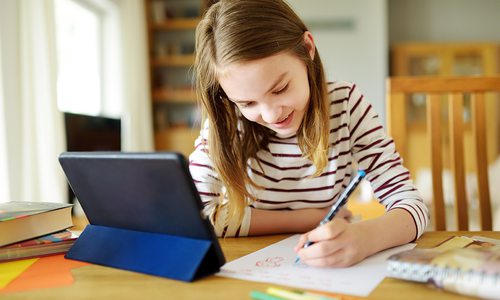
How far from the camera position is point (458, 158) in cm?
125

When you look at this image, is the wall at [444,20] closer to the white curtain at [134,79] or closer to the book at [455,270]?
the white curtain at [134,79]

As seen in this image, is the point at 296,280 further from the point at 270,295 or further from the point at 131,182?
the point at 131,182

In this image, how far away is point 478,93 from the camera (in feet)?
4.23

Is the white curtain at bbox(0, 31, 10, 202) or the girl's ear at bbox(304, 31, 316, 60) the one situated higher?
the girl's ear at bbox(304, 31, 316, 60)

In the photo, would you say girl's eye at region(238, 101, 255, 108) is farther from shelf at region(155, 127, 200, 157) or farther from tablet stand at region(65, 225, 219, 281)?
shelf at region(155, 127, 200, 157)

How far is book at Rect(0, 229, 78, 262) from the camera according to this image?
738 millimetres

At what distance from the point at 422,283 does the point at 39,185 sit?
1.94m

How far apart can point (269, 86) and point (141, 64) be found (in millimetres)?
3136

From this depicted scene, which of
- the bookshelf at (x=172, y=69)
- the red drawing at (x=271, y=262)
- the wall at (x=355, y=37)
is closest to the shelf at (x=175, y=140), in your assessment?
the bookshelf at (x=172, y=69)

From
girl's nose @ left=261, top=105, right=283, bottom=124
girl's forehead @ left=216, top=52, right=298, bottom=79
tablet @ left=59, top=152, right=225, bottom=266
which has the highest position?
girl's forehead @ left=216, top=52, right=298, bottom=79

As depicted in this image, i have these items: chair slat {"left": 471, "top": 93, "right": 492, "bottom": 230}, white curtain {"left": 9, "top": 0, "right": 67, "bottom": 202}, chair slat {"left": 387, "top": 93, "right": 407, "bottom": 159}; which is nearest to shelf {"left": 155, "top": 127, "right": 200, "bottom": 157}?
white curtain {"left": 9, "top": 0, "right": 67, "bottom": 202}

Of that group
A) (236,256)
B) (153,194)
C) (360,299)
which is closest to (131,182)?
(153,194)

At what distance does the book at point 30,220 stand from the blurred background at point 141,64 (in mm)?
854

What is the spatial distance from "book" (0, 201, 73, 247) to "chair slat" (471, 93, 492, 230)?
3.16 ft
